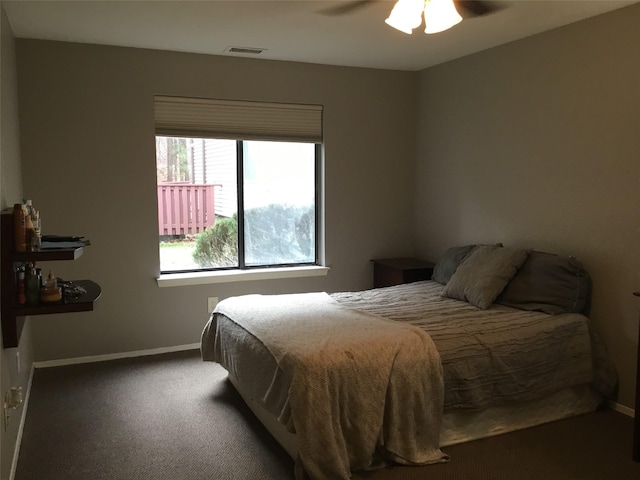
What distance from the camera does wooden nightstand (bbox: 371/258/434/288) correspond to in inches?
175

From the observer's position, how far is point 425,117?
191 inches

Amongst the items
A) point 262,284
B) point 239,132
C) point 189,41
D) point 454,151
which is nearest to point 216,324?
point 262,284

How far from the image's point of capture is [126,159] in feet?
13.3

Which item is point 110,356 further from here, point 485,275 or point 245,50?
point 485,275

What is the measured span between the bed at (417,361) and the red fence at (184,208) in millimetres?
1142

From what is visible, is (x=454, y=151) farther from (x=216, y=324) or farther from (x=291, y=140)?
(x=216, y=324)

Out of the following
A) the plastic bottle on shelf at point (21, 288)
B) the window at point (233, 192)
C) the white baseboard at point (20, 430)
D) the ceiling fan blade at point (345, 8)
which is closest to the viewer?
the plastic bottle on shelf at point (21, 288)

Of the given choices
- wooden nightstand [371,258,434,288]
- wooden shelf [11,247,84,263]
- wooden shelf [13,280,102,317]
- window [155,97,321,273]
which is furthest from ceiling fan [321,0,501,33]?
wooden nightstand [371,258,434,288]

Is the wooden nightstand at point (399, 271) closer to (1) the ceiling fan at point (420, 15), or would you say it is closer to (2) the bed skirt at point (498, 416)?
(2) the bed skirt at point (498, 416)

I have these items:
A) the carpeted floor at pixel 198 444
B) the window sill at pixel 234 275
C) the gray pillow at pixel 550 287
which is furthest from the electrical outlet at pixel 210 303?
the gray pillow at pixel 550 287

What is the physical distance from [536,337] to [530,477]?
2.46ft

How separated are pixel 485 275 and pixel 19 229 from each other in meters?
2.61

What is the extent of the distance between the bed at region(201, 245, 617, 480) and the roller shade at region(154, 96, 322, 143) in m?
1.48

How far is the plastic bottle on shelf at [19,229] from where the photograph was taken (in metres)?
2.34
